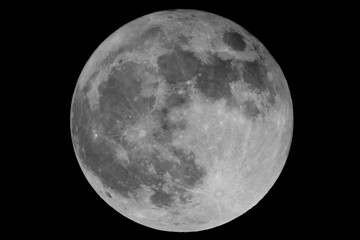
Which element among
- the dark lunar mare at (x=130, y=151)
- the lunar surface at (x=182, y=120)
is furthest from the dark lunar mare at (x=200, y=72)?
the dark lunar mare at (x=130, y=151)

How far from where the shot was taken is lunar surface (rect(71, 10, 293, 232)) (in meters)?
4.91

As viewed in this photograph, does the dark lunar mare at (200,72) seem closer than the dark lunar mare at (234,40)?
Yes

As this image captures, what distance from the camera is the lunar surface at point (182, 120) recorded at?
491 cm

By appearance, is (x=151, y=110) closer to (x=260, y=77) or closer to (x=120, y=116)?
(x=120, y=116)

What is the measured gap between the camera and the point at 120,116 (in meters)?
5.04

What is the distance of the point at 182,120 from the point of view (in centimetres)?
488

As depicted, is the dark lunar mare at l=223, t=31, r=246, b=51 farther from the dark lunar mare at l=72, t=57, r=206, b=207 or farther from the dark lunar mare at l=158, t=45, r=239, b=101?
the dark lunar mare at l=72, t=57, r=206, b=207

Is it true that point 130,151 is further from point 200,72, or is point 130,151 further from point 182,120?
point 200,72

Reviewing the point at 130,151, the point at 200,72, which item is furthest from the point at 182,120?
the point at 130,151

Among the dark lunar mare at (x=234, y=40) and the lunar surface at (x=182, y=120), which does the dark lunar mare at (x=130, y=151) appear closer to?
the lunar surface at (x=182, y=120)

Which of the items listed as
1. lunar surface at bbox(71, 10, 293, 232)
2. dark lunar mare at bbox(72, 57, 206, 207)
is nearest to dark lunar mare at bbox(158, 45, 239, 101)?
lunar surface at bbox(71, 10, 293, 232)

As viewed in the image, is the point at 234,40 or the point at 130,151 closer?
the point at 130,151

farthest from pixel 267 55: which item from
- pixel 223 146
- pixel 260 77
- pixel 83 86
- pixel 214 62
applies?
pixel 83 86

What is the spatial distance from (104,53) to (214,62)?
129cm
